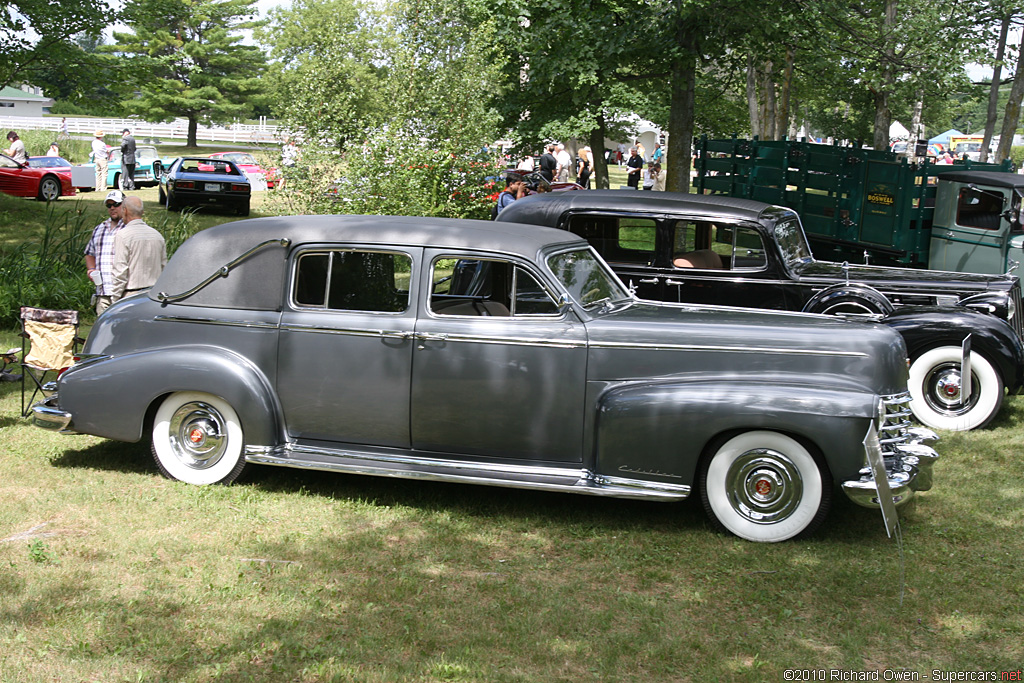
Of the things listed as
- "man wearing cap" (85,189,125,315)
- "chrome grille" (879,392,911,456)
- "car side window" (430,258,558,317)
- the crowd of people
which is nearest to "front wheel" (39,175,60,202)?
the crowd of people

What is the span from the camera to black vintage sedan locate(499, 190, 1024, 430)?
804 cm

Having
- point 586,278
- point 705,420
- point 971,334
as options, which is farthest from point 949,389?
point 586,278

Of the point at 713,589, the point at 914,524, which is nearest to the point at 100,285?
the point at 713,589

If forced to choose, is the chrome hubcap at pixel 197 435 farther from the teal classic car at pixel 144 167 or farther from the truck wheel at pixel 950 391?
the teal classic car at pixel 144 167

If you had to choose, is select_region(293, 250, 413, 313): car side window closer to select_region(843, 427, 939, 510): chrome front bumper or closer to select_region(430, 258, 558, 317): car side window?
select_region(430, 258, 558, 317): car side window

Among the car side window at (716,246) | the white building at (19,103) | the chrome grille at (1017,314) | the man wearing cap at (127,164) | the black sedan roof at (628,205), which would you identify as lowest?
the chrome grille at (1017,314)

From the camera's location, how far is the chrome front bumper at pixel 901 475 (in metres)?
5.29

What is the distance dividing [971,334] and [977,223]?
4807 mm

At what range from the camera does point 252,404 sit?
238 inches

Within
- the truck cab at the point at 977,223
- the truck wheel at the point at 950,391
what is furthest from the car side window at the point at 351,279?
the truck cab at the point at 977,223

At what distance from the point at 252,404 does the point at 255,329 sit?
1.63ft

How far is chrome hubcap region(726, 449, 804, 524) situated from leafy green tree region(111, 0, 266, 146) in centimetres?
5318

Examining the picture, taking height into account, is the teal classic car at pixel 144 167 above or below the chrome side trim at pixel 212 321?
above

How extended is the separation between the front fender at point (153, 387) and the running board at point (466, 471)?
176mm
